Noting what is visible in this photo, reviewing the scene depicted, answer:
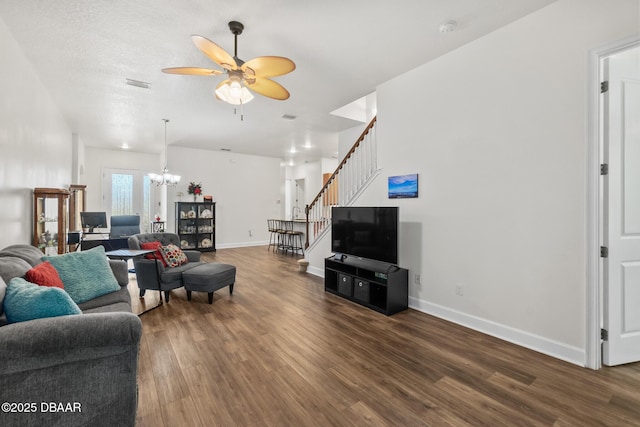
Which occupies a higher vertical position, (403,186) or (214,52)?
(214,52)

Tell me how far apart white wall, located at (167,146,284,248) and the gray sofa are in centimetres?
708

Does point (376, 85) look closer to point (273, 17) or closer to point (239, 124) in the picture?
point (273, 17)

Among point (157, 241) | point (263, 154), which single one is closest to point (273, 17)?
point (157, 241)

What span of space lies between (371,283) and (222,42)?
3.21 m

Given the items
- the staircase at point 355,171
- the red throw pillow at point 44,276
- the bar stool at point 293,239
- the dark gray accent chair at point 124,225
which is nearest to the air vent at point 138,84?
the red throw pillow at point 44,276

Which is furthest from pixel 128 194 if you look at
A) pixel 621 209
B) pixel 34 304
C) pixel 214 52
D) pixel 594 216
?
pixel 621 209

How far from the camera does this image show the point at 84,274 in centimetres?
251

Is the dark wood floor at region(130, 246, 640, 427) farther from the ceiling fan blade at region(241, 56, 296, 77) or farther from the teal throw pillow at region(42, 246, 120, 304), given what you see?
the ceiling fan blade at region(241, 56, 296, 77)

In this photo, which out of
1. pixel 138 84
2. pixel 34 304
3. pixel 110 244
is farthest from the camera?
pixel 110 244

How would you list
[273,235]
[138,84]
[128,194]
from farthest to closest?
[273,235]
[128,194]
[138,84]

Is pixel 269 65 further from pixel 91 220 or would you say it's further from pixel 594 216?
pixel 91 220

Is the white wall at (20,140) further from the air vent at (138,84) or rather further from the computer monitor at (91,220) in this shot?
the computer monitor at (91,220)

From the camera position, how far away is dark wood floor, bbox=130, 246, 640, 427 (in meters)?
1.78

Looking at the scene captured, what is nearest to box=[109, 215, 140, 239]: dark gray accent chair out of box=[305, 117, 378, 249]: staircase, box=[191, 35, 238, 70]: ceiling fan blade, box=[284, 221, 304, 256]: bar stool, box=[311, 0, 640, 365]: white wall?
box=[284, 221, 304, 256]: bar stool
